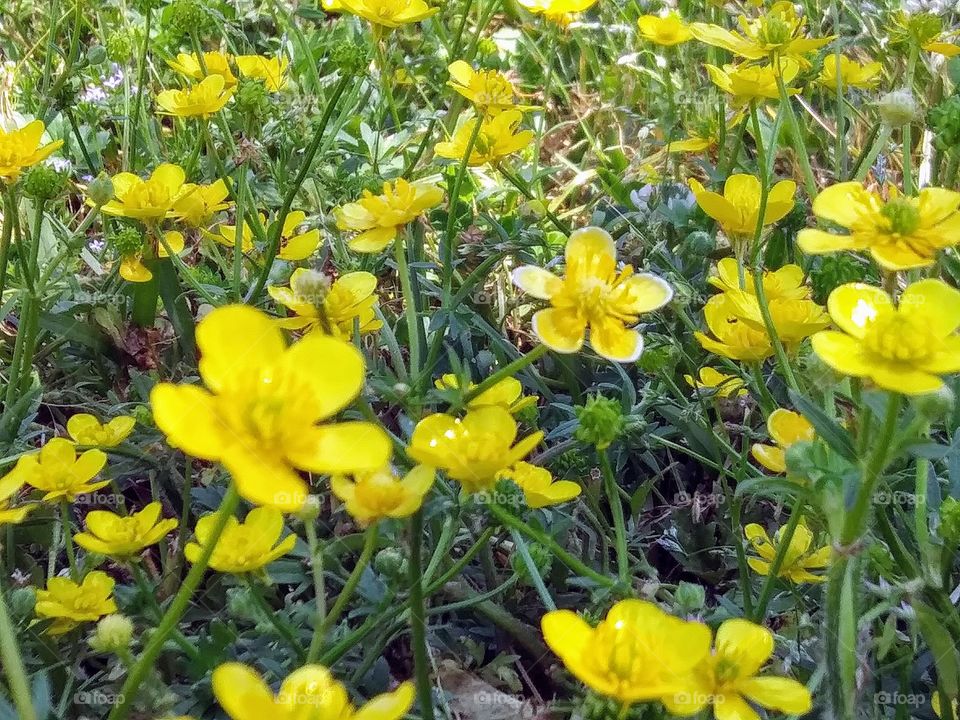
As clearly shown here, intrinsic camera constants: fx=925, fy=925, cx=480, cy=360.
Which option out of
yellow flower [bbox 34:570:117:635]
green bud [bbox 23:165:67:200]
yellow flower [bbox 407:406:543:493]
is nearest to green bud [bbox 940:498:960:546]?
yellow flower [bbox 407:406:543:493]

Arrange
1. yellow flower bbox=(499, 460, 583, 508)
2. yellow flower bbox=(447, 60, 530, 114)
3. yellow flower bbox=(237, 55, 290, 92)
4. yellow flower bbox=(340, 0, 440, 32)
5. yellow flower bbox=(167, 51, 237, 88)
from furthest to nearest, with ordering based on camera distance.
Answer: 1. yellow flower bbox=(237, 55, 290, 92)
2. yellow flower bbox=(167, 51, 237, 88)
3. yellow flower bbox=(340, 0, 440, 32)
4. yellow flower bbox=(447, 60, 530, 114)
5. yellow flower bbox=(499, 460, 583, 508)

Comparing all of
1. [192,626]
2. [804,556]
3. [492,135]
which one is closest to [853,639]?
[804,556]

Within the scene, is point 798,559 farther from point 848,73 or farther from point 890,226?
point 848,73

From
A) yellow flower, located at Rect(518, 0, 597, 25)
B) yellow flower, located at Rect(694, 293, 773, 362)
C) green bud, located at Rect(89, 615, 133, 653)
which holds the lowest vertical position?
green bud, located at Rect(89, 615, 133, 653)

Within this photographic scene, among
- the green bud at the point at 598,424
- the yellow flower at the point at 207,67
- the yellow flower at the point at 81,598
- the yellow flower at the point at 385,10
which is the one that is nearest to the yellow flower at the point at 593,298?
the green bud at the point at 598,424

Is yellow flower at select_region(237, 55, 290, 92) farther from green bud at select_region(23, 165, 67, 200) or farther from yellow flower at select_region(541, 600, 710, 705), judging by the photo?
yellow flower at select_region(541, 600, 710, 705)

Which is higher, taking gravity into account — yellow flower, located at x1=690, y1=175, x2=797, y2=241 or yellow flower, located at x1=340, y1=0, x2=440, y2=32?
yellow flower, located at x1=340, y1=0, x2=440, y2=32

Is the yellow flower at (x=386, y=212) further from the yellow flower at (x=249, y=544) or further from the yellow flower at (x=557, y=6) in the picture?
the yellow flower at (x=557, y=6)

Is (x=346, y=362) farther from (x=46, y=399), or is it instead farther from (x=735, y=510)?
(x=46, y=399)
